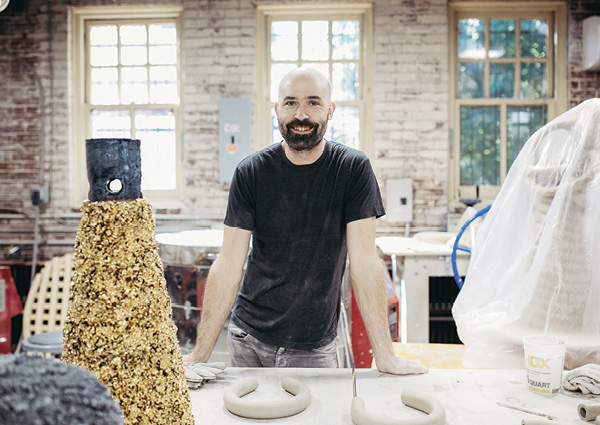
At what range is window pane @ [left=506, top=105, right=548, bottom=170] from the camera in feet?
16.0

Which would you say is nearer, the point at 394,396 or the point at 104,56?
the point at 394,396

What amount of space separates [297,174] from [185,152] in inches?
131

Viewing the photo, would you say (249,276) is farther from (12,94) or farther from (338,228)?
(12,94)

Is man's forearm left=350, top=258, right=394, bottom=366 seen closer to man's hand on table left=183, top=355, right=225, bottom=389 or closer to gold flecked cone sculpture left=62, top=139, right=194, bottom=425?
man's hand on table left=183, top=355, right=225, bottom=389

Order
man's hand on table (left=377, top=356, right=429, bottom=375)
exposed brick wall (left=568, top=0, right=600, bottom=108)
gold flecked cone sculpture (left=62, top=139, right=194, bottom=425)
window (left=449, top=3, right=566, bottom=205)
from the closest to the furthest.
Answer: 1. gold flecked cone sculpture (left=62, top=139, right=194, bottom=425)
2. man's hand on table (left=377, top=356, right=429, bottom=375)
3. exposed brick wall (left=568, top=0, right=600, bottom=108)
4. window (left=449, top=3, right=566, bottom=205)

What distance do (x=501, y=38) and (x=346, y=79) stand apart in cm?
148

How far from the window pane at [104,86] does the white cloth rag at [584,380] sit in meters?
4.73

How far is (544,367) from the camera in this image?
115 centimetres

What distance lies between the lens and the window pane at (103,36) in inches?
196

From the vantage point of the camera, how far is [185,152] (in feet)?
16.0

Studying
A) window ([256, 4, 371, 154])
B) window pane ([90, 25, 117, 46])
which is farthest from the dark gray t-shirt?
window pane ([90, 25, 117, 46])

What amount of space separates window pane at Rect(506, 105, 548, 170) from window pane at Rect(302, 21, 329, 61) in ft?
5.92

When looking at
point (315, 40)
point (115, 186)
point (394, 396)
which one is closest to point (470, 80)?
point (315, 40)

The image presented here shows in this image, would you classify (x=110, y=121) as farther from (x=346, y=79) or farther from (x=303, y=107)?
(x=303, y=107)
